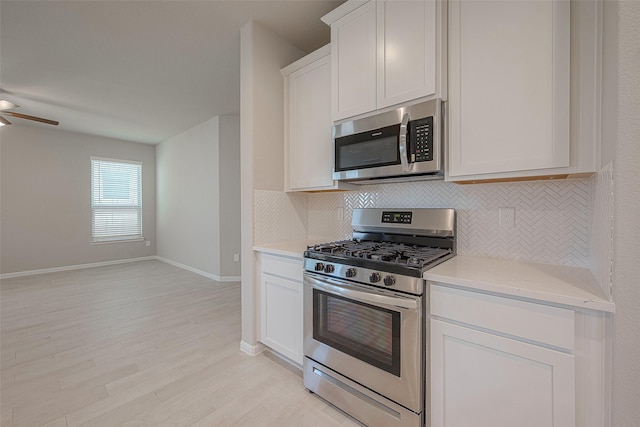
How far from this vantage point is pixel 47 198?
203 inches

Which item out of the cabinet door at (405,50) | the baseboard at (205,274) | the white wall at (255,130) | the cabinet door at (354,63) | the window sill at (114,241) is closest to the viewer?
the cabinet door at (405,50)

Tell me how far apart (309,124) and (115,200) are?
5.86 meters

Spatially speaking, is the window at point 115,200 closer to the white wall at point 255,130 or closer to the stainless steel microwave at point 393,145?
the white wall at point 255,130

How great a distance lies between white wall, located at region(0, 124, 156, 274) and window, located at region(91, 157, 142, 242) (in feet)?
0.41

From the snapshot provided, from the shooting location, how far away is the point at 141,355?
233 centimetres

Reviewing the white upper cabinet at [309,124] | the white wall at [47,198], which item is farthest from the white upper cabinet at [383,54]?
the white wall at [47,198]

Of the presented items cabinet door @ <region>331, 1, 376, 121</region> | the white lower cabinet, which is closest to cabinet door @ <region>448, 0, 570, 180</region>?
cabinet door @ <region>331, 1, 376, 121</region>

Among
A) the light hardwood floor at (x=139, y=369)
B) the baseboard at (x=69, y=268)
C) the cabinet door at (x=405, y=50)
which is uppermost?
the cabinet door at (x=405, y=50)

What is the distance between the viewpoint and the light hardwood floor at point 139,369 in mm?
1643

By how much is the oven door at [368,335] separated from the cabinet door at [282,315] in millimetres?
165

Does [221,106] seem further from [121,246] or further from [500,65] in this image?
[121,246]

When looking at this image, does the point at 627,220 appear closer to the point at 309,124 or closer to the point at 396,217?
the point at 396,217

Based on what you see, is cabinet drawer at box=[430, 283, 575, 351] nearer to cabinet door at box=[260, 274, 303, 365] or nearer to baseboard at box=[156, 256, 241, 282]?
cabinet door at box=[260, 274, 303, 365]

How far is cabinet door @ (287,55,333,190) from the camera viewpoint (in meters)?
2.19
